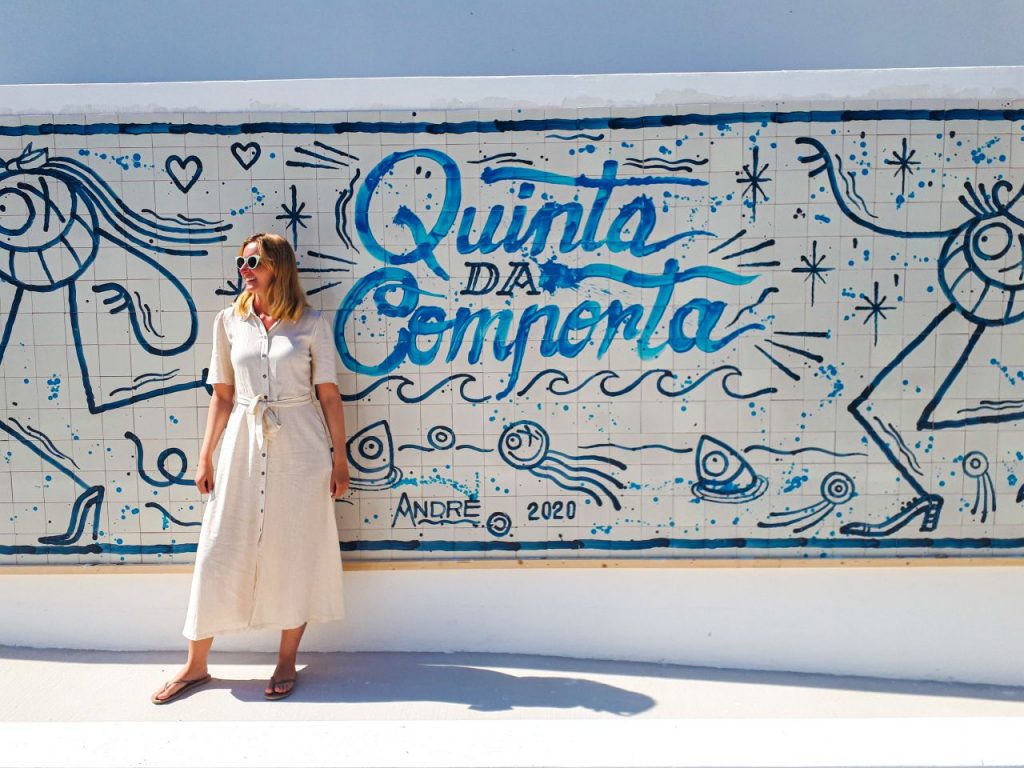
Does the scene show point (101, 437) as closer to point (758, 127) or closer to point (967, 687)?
point (758, 127)

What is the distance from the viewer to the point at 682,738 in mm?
3115

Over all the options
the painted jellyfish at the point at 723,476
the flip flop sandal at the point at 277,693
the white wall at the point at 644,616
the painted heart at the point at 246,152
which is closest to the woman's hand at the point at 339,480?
the white wall at the point at 644,616

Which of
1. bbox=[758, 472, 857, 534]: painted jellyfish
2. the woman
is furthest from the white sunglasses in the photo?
bbox=[758, 472, 857, 534]: painted jellyfish

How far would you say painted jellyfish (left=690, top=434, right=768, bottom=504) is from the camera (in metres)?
3.70

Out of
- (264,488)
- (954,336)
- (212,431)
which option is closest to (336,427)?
(264,488)

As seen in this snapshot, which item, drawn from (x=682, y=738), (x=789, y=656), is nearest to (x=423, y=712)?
(x=682, y=738)

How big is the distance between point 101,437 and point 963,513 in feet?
13.5

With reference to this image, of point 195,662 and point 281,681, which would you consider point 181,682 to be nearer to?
point 195,662

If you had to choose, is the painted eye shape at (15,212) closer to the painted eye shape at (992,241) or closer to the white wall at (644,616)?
the white wall at (644,616)

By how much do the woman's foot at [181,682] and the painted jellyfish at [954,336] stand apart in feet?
10.5

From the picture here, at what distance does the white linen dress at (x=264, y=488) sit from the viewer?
337 cm

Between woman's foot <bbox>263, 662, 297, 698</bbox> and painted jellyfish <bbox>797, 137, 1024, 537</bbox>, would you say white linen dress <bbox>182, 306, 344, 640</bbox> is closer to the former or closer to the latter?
woman's foot <bbox>263, 662, 297, 698</bbox>

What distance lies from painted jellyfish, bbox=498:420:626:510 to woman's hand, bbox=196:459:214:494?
131 cm

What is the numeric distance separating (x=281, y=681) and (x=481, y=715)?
901 millimetres
